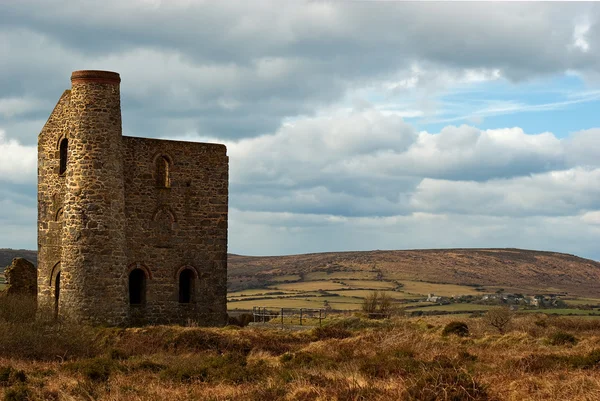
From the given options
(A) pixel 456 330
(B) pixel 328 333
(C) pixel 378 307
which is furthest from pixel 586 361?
(C) pixel 378 307

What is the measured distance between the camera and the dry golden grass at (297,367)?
13953 millimetres

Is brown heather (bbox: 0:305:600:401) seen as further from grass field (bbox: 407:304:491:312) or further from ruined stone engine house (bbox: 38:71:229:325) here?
grass field (bbox: 407:304:491:312)

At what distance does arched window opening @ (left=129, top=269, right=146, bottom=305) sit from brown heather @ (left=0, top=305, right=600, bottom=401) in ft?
9.89

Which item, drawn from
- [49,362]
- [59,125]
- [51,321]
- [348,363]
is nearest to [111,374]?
[49,362]

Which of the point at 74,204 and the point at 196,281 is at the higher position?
the point at 74,204

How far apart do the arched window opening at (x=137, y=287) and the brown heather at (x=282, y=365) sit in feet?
9.89

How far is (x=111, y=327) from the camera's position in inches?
1057

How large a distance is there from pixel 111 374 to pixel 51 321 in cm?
842

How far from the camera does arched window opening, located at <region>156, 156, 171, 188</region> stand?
30641 millimetres

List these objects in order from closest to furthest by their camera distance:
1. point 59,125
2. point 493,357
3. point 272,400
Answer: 1. point 272,400
2. point 493,357
3. point 59,125

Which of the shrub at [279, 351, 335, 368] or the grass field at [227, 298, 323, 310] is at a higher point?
the shrub at [279, 351, 335, 368]

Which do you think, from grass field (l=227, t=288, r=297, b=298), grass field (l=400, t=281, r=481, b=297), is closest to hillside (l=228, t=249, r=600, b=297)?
grass field (l=400, t=281, r=481, b=297)

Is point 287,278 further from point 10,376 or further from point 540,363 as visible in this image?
point 10,376

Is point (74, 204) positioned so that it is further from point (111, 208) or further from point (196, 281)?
point (196, 281)
